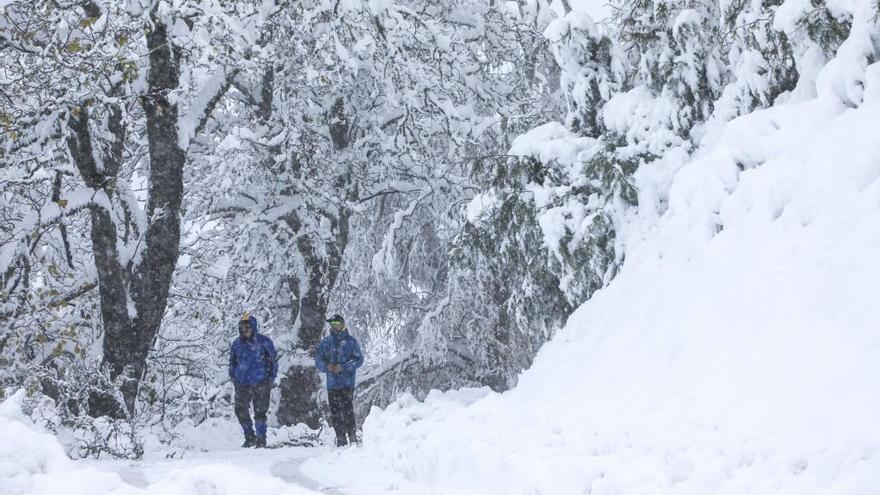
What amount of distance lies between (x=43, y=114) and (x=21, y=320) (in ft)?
7.86

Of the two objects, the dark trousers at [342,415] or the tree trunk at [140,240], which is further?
the dark trousers at [342,415]

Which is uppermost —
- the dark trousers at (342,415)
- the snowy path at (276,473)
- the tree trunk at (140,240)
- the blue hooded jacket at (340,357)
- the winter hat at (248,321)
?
the tree trunk at (140,240)

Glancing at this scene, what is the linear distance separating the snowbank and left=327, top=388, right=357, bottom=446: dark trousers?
20.2 feet

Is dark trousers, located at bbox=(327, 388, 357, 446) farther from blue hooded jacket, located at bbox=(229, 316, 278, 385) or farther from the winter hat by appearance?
the winter hat

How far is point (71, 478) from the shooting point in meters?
4.80

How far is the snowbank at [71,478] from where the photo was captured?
464 cm

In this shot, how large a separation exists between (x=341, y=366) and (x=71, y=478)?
659cm

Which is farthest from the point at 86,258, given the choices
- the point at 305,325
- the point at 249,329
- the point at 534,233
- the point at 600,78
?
the point at 600,78

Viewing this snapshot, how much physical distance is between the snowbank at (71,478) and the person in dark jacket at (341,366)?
19.8ft

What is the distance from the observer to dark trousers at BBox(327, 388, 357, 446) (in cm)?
1141

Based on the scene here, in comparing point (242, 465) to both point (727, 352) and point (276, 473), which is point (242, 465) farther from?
point (727, 352)

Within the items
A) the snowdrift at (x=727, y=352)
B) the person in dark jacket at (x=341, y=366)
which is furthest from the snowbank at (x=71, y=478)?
the person in dark jacket at (x=341, y=366)

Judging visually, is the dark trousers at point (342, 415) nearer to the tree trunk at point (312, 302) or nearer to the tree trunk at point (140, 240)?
the tree trunk at point (140, 240)

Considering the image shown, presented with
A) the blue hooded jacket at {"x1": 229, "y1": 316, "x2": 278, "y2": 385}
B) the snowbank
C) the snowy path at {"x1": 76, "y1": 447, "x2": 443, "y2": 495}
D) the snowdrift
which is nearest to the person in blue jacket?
the blue hooded jacket at {"x1": 229, "y1": 316, "x2": 278, "y2": 385}
